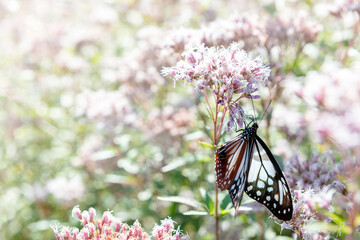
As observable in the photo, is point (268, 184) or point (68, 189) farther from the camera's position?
point (68, 189)

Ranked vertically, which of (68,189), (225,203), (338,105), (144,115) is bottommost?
(68,189)

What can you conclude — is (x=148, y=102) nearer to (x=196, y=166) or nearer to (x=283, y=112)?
(x=196, y=166)

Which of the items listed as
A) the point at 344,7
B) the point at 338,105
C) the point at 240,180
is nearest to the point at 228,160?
the point at 240,180

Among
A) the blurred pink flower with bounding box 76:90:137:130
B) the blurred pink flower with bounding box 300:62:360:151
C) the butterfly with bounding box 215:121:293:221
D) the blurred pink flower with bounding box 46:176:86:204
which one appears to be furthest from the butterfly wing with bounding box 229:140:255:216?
the blurred pink flower with bounding box 46:176:86:204

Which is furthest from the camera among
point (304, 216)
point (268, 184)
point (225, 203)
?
point (225, 203)

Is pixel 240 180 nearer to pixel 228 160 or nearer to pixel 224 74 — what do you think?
pixel 228 160

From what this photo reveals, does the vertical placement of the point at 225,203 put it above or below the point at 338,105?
below

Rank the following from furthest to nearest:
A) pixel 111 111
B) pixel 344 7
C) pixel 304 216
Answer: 1. pixel 111 111
2. pixel 344 7
3. pixel 304 216

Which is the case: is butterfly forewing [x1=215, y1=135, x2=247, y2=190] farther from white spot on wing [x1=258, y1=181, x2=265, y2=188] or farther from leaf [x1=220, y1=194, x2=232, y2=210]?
leaf [x1=220, y1=194, x2=232, y2=210]
